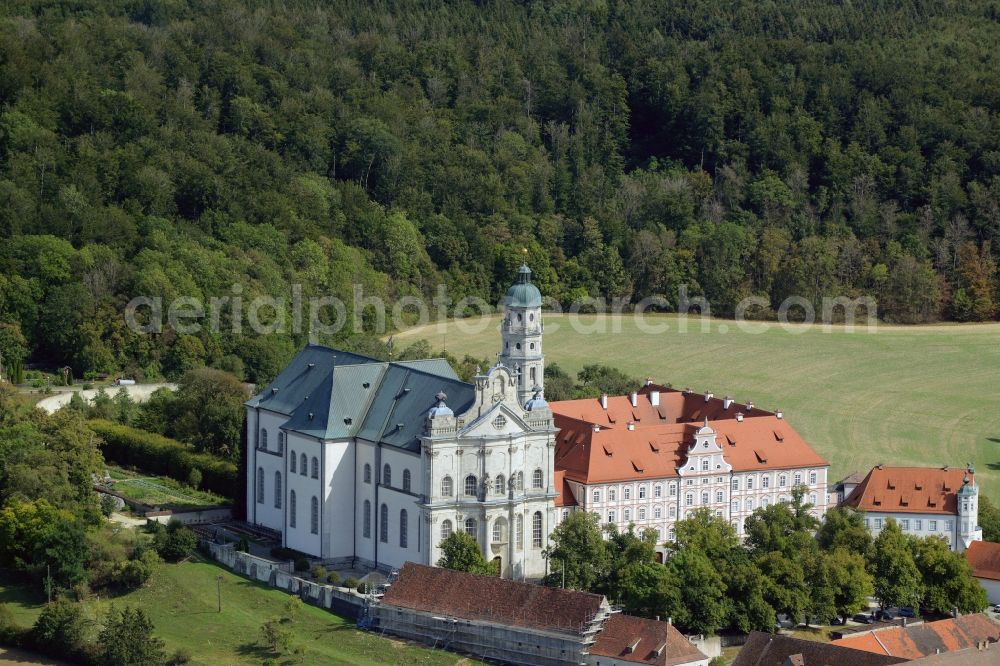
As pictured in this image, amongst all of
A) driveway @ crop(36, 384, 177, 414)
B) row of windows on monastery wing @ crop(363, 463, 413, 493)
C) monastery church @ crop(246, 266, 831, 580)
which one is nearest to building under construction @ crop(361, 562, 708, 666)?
monastery church @ crop(246, 266, 831, 580)

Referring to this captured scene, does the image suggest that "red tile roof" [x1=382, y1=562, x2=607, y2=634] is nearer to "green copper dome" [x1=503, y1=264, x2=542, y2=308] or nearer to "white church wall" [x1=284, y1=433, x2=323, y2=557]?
"white church wall" [x1=284, y1=433, x2=323, y2=557]

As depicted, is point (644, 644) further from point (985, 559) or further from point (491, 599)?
point (985, 559)

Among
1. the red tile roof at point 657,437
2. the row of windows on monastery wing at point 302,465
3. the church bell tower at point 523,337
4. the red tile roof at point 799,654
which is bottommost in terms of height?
the red tile roof at point 799,654

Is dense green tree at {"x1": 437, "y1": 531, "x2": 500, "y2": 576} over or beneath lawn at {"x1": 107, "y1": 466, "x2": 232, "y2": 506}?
beneath

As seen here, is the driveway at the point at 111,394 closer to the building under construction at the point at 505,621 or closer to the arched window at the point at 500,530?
Result: the arched window at the point at 500,530

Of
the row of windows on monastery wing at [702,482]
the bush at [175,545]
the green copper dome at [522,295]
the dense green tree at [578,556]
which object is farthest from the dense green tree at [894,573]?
the bush at [175,545]

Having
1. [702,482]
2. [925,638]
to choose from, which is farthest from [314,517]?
[925,638]
